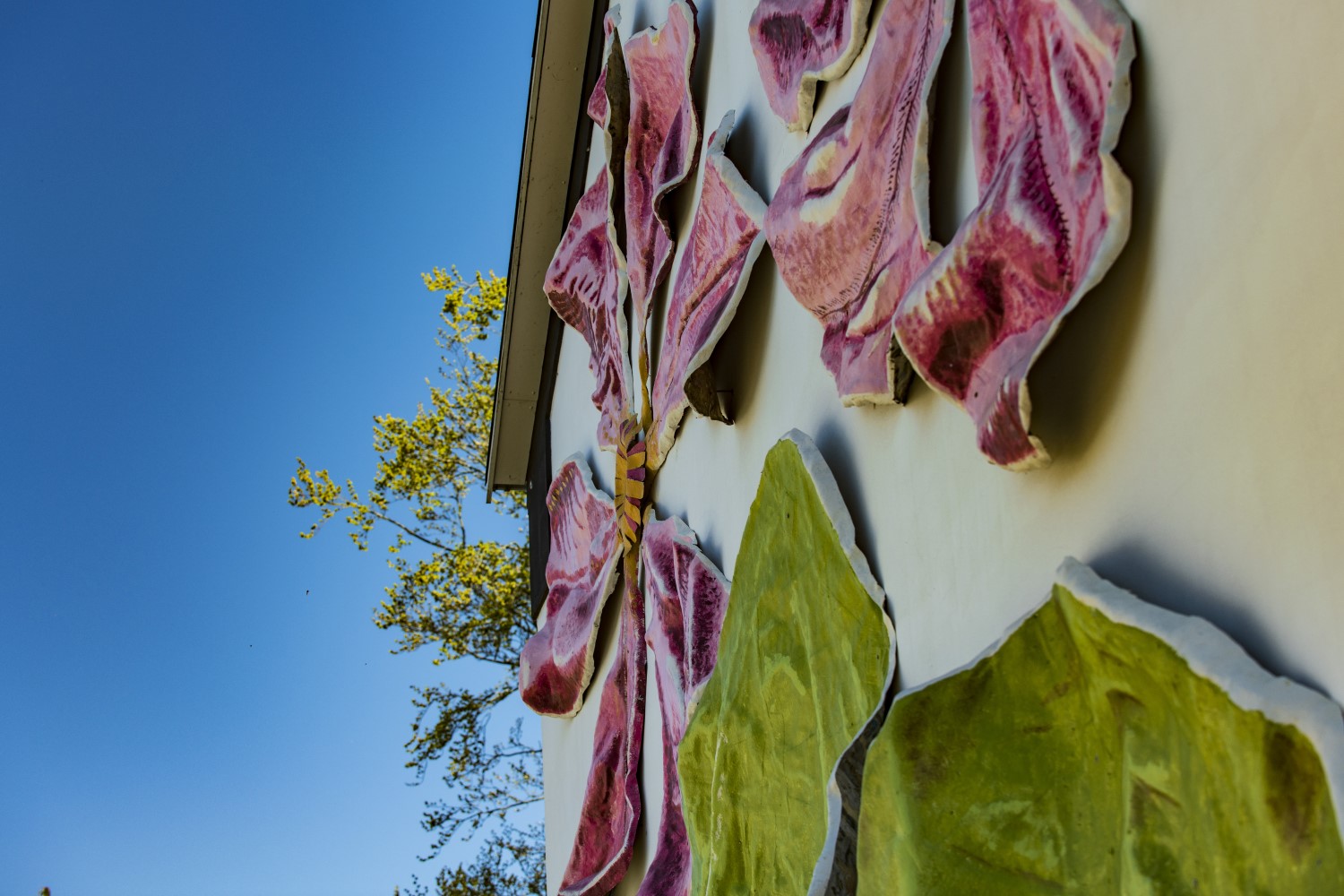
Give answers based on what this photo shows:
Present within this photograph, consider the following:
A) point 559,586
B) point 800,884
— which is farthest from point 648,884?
point 559,586

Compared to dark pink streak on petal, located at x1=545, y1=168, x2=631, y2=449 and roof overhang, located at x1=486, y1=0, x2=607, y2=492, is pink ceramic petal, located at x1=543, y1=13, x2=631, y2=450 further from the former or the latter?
roof overhang, located at x1=486, y1=0, x2=607, y2=492

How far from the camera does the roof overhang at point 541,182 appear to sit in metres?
5.13

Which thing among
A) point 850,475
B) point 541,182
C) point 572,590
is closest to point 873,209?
point 850,475

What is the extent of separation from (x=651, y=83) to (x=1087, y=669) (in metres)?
2.69

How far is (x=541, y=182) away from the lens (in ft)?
17.9

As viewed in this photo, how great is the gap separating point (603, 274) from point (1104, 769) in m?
3.15

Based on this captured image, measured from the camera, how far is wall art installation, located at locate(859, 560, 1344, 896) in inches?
47.7

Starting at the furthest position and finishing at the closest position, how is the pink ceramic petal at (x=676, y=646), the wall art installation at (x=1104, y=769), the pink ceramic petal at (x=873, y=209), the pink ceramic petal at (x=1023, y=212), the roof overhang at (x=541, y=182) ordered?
the roof overhang at (x=541, y=182)
the pink ceramic petal at (x=676, y=646)
the pink ceramic petal at (x=873, y=209)
the pink ceramic petal at (x=1023, y=212)
the wall art installation at (x=1104, y=769)

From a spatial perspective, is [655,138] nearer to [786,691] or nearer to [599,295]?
[599,295]

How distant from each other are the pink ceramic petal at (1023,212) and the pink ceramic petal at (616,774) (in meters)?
2.08

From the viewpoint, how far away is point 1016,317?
1.71 metres

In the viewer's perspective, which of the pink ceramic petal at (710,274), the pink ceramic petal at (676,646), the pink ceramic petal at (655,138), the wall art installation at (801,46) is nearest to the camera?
the wall art installation at (801,46)

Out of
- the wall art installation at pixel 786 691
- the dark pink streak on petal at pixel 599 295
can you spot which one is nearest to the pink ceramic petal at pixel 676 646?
the wall art installation at pixel 786 691

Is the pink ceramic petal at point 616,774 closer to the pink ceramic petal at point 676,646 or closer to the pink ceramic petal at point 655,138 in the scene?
the pink ceramic petal at point 676,646
